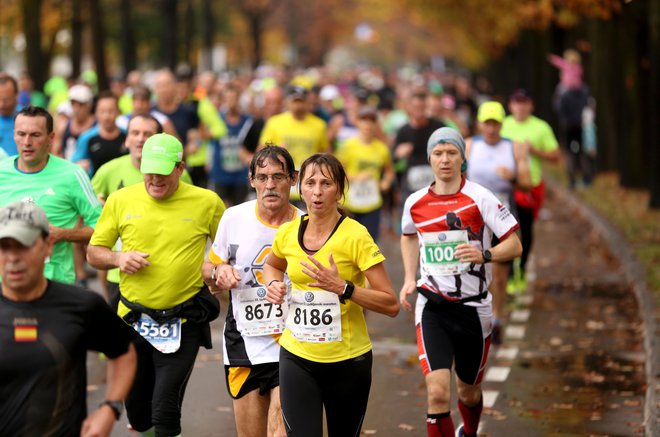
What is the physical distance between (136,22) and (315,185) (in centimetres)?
5486

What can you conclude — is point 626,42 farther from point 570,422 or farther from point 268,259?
point 268,259

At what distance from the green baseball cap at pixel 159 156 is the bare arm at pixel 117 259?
45cm

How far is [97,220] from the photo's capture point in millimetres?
8195

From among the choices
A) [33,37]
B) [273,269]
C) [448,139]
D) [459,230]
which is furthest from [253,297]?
[33,37]

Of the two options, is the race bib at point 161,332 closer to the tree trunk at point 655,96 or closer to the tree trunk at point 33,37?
the tree trunk at point 655,96

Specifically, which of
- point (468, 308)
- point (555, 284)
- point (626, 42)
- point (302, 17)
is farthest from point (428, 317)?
point (302, 17)

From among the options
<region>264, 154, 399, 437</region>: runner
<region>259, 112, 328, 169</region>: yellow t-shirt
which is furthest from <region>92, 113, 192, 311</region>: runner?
<region>259, 112, 328, 169</region>: yellow t-shirt

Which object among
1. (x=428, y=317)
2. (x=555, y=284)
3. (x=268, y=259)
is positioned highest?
(x=268, y=259)

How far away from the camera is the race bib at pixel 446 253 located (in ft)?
27.7

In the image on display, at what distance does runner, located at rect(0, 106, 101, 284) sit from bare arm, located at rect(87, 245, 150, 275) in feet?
2.17

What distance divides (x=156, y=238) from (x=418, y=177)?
317 inches

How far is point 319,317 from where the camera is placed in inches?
265

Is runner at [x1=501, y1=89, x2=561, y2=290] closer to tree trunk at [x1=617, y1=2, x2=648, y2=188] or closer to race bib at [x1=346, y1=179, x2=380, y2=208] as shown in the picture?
race bib at [x1=346, y1=179, x2=380, y2=208]

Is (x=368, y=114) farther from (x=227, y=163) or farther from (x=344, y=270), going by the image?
(x=344, y=270)
